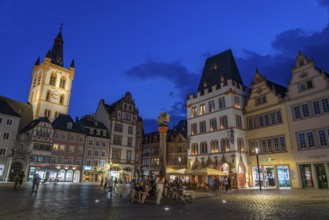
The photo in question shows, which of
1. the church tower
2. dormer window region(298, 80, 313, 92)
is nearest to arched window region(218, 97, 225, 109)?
dormer window region(298, 80, 313, 92)

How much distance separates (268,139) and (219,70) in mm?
16630

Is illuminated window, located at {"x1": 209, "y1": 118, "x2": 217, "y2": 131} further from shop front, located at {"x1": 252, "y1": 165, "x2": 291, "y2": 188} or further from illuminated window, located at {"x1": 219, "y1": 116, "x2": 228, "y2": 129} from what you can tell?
shop front, located at {"x1": 252, "y1": 165, "x2": 291, "y2": 188}

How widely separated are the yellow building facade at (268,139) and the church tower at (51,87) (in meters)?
54.8

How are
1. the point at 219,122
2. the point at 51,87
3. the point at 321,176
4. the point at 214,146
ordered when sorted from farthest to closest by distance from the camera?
the point at 51,87, the point at 219,122, the point at 214,146, the point at 321,176

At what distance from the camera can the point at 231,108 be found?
41094 mm

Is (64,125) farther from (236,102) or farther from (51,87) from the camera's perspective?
(236,102)

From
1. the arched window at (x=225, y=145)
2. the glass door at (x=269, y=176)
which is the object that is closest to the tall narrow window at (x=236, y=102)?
the arched window at (x=225, y=145)

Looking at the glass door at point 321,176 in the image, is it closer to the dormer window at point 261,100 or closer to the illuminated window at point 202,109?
the dormer window at point 261,100

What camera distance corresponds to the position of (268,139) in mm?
38031

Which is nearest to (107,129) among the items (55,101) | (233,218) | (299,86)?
(55,101)

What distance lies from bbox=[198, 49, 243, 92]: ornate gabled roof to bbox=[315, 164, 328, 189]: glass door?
19739 millimetres

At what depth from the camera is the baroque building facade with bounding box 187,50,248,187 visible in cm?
3916

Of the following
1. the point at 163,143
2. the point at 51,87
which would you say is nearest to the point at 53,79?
the point at 51,87

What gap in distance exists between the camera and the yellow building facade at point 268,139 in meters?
35.1
